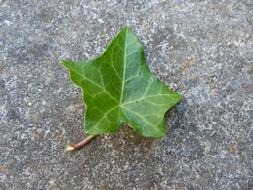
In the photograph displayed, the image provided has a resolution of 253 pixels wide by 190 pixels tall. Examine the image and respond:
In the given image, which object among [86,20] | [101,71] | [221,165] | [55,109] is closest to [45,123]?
[55,109]

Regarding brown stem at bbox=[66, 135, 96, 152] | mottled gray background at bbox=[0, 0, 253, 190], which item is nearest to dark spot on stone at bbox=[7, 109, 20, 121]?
mottled gray background at bbox=[0, 0, 253, 190]

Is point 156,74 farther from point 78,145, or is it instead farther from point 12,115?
point 12,115

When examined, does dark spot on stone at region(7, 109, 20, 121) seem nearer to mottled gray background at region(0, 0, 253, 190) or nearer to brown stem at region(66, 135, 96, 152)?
mottled gray background at region(0, 0, 253, 190)

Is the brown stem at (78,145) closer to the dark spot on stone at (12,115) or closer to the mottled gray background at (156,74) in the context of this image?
the mottled gray background at (156,74)

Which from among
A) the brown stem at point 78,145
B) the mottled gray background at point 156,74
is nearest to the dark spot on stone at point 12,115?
the mottled gray background at point 156,74

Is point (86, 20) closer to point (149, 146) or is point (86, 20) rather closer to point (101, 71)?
point (101, 71)

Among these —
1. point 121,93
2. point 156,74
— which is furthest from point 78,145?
point 156,74
